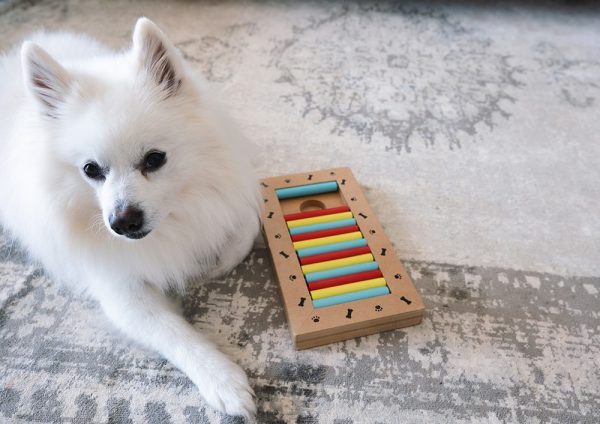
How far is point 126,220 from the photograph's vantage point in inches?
39.0

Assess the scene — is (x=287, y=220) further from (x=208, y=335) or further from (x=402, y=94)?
(x=402, y=94)

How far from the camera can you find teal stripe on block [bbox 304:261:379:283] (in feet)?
4.29

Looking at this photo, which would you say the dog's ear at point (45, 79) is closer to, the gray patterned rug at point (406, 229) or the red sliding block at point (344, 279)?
the gray patterned rug at point (406, 229)

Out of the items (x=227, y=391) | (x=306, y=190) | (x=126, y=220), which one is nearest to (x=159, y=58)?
(x=126, y=220)

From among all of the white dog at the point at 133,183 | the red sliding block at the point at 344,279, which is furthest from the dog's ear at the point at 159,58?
the red sliding block at the point at 344,279

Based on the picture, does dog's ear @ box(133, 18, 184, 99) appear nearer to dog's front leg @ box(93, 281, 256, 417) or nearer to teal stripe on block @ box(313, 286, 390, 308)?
dog's front leg @ box(93, 281, 256, 417)

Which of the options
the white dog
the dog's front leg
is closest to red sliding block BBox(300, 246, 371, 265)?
the white dog

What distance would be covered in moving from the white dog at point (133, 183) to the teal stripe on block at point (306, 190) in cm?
27

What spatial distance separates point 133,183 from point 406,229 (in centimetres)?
96

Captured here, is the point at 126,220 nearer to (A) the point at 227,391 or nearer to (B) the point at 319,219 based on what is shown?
(A) the point at 227,391

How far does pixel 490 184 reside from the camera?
1.75 meters

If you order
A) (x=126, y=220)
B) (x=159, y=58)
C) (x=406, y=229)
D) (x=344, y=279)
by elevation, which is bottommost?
(x=406, y=229)

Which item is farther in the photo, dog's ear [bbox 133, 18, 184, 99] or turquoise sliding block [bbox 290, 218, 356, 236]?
turquoise sliding block [bbox 290, 218, 356, 236]

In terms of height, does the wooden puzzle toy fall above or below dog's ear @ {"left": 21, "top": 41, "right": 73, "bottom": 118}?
below
